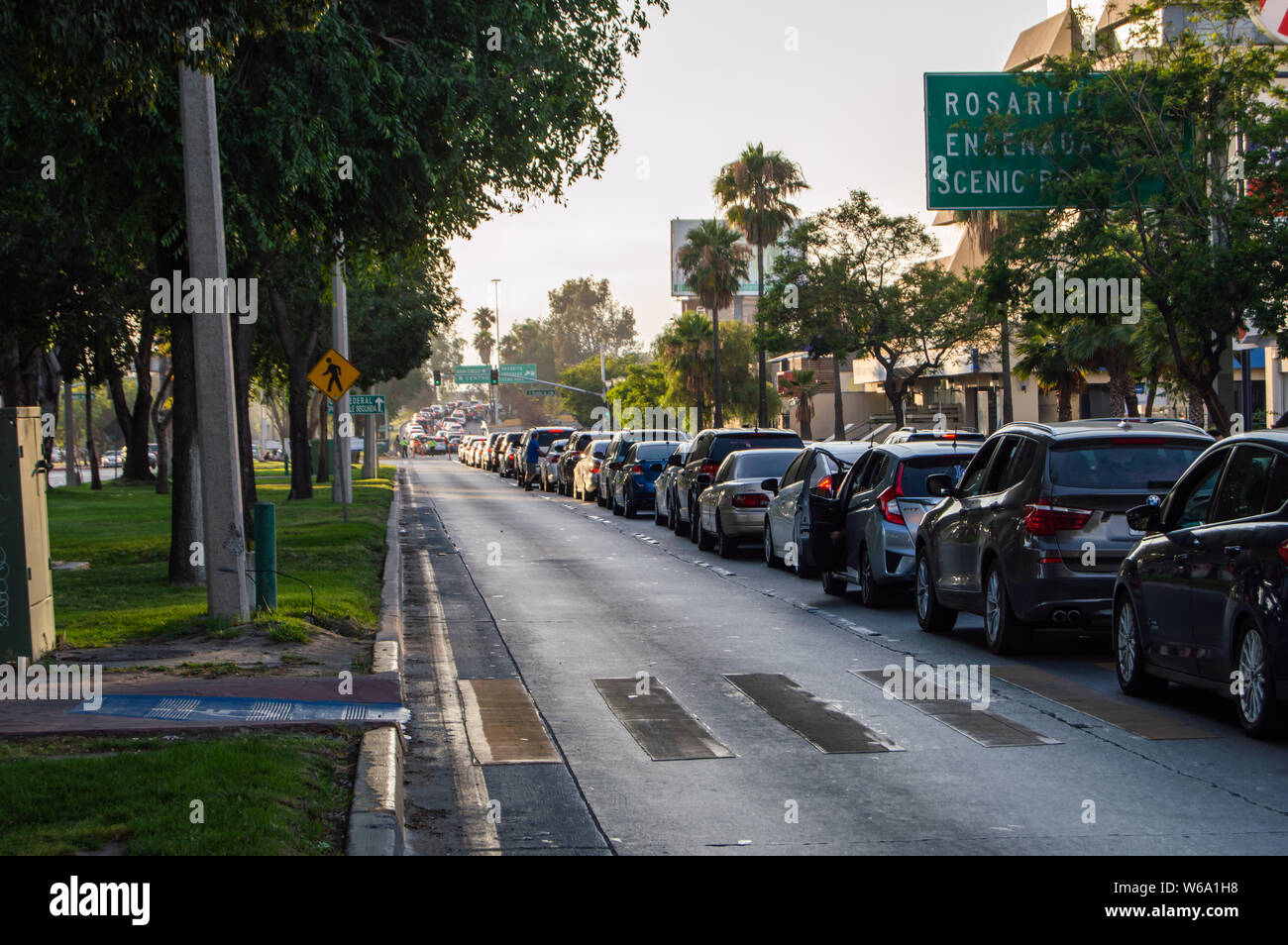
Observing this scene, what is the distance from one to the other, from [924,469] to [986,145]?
399 inches

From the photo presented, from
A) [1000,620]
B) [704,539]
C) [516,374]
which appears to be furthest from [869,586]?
[516,374]

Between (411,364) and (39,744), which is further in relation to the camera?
(411,364)

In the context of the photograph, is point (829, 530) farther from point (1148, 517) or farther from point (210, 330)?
point (210, 330)

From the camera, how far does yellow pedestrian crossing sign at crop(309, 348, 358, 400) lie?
25.7 meters

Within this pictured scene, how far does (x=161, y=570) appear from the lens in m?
19.7

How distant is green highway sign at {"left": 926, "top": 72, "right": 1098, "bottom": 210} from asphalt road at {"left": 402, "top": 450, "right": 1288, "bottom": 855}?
9.88 m

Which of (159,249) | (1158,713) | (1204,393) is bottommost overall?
(1158,713)

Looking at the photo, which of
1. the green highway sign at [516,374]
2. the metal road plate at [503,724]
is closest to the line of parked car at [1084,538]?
the metal road plate at [503,724]

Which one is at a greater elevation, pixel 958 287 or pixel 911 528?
pixel 958 287

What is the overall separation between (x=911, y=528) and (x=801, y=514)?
328 cm

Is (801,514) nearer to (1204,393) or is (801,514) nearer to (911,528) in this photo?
(911,528)

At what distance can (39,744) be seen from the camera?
8.59 meters
